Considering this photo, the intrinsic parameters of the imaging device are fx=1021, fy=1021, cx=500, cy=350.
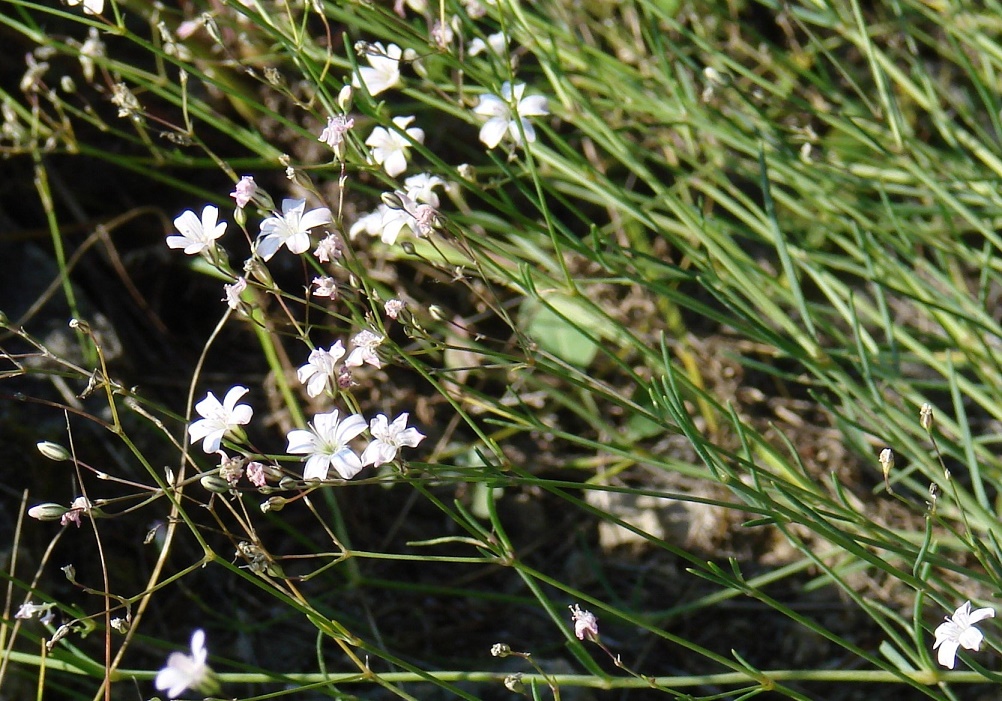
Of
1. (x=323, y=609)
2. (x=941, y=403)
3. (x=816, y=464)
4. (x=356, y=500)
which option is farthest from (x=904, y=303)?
(x=323, y=609)

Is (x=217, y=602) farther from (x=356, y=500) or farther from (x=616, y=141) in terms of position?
(x=616, y=141)

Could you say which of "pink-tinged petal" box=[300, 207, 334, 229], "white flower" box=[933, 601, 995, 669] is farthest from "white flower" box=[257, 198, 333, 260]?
"white flower" box=[933, 601, 995, 669]

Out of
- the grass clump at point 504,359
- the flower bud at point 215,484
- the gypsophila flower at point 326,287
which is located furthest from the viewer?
the grass clump at point 504,359

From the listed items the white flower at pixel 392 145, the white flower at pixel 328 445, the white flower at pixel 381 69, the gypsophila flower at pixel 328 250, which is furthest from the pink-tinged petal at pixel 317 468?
the white flower at pixel 381 69

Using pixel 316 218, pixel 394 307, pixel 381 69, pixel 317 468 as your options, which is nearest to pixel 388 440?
pixel 317 468

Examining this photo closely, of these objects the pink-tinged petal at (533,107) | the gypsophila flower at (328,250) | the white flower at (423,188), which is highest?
the pink-tinged petal at (533,107)

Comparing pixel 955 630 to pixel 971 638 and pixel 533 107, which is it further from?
pixel 533 107

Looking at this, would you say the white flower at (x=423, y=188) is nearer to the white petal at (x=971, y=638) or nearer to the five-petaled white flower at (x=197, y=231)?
the five-petaled white flower at (x=197, y=231)
